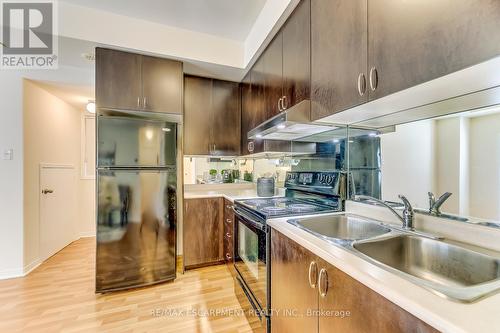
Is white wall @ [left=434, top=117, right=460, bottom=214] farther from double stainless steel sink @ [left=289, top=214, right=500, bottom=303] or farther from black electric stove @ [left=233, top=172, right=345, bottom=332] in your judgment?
black electric stove @ [left=233, top=172, right=345, bottom=332]

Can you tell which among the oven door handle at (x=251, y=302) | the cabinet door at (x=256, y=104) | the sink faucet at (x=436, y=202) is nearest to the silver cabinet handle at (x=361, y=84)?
the sink faucet at (x=436, y=202)

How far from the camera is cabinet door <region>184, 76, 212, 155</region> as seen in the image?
2.78 m

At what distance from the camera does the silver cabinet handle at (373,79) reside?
0.95 meters

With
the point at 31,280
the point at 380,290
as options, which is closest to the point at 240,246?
the point at 380,290

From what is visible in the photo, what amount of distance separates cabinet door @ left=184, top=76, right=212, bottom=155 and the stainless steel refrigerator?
45 centimetres

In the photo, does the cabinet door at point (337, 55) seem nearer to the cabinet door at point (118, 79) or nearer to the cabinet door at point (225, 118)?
the cabinet door at point (225, 118)

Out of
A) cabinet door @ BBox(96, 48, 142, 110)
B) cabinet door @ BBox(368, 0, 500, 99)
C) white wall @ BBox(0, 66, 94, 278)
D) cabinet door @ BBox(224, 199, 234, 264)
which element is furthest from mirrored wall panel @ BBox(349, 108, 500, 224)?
white wall @ BBox(0, 66, 94, 278)

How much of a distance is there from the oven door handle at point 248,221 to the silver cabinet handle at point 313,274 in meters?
0.49

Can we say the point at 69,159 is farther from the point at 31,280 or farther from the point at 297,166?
the point at 297,166

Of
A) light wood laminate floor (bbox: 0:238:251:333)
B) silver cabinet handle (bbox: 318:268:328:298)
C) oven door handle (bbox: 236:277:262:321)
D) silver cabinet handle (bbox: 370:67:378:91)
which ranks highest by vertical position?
silver cabinet handle (bbox: 370:67:378:91)

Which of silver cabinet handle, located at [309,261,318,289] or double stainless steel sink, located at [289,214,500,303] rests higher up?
double stainless steel sink, located at [289,214,500,303]

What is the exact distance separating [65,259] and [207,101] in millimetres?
2862

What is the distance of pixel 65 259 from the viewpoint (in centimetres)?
286

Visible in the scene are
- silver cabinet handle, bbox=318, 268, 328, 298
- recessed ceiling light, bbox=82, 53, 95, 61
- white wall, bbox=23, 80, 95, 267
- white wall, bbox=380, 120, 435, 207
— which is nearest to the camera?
silver cabinet handle, bbox=318, 268, 328, 298
